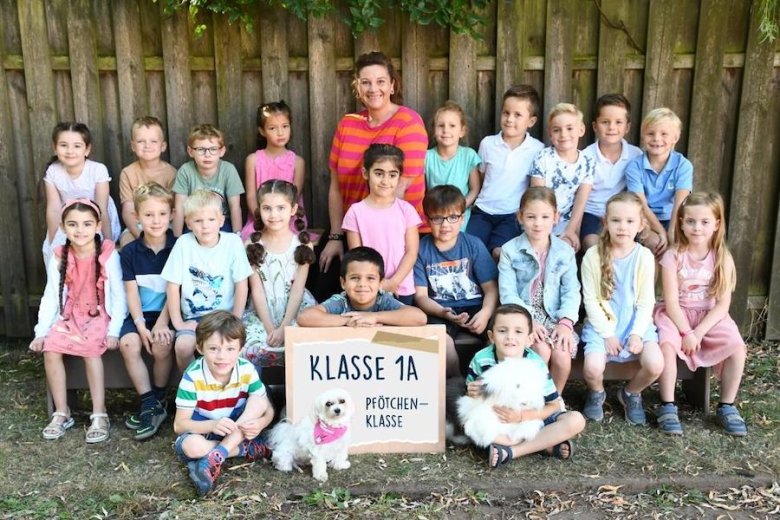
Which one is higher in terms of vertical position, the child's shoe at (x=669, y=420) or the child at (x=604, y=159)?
the child at (x=604, y=159)

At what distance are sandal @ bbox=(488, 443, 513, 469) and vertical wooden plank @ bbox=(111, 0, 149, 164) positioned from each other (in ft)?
10.0

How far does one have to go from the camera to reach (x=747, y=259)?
519 centimetres

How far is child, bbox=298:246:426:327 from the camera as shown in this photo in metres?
3.89

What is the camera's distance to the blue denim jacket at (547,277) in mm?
4117

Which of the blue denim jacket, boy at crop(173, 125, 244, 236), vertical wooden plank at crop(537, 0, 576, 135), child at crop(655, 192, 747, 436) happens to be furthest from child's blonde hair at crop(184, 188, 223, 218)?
child at crop(655, 192, 747, 436)

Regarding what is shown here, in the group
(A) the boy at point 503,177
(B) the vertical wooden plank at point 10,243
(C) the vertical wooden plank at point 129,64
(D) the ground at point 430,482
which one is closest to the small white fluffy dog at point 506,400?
(D) the ground at point 430,482

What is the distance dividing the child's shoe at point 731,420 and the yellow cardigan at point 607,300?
0.60 m

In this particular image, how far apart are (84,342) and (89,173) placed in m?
1.26

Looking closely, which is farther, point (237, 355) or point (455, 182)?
point (455, 182)

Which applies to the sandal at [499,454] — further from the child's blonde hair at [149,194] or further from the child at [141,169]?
the child at [141,169]

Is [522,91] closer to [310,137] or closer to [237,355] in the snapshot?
[310,137]

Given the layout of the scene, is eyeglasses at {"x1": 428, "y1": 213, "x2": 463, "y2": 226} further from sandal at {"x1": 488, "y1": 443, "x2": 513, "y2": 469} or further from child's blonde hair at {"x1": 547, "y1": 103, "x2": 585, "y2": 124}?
sandal at {"x1": 488, "y1": 443, "x2": 513, "y2": 469}

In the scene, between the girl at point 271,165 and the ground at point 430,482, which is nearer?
the ground at point 430,482

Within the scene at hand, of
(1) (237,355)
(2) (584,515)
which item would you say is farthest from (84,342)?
(2) (584,515)
